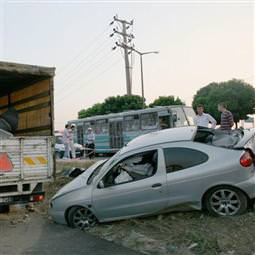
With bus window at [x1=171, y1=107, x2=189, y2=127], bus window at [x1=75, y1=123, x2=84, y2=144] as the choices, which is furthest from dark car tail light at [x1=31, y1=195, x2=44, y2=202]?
Answer: bus window at [x1=75, y1=123, x2=84, y2=144]

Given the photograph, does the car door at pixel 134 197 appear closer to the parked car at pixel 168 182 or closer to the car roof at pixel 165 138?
the parked car at pixel 168 182

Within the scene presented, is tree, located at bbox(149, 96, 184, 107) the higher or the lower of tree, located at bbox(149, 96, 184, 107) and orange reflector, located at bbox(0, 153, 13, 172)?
the higher

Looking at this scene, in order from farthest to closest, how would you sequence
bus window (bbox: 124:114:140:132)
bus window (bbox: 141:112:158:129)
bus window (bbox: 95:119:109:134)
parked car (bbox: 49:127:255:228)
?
bus window (bbox: 95:119:109:134) < bus window (bbox: 124:114:140:132) < bus window (bbox: 141:112:158:129) < parked car (bbox: 49:127:255:228)

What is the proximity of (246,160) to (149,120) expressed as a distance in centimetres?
1658

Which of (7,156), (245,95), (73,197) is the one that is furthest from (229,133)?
(245,95)

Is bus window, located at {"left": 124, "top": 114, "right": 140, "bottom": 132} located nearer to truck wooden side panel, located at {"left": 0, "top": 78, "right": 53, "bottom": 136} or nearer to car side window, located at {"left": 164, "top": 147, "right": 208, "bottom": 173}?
truck wooden side panel, located at {"left": 0, "top": 78, "right": 53, "bottom": 136}

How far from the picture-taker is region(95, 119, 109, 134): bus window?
85.9 feet

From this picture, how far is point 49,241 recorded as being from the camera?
6109 millimetres

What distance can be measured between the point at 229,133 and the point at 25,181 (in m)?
3.97

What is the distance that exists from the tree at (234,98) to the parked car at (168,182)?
35984 millimetres

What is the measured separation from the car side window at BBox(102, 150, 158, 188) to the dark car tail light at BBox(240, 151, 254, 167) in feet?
4.71

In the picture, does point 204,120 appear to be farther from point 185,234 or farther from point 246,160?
point 185,234

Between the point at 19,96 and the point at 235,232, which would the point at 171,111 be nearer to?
the point at 19,96

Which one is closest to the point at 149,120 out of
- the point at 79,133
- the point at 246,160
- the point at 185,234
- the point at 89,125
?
the point at 89,125
